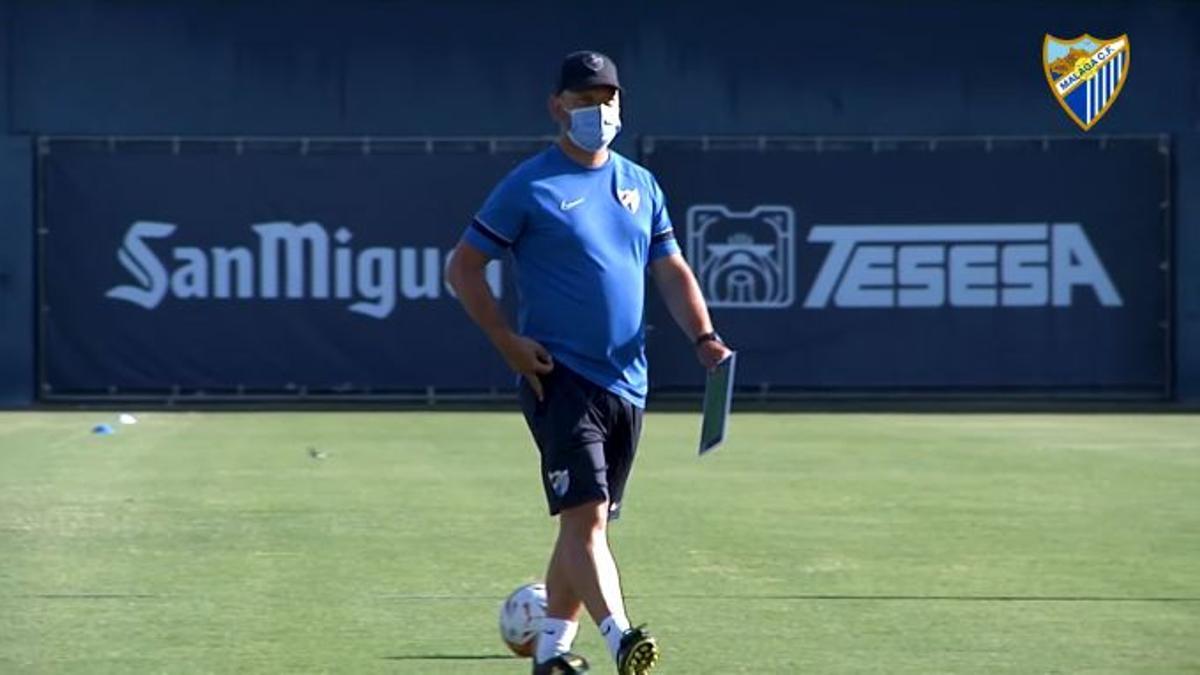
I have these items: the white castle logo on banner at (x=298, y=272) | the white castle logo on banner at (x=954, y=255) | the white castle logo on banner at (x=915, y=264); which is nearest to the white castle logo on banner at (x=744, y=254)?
the white castle logo on banner at (x=915, y=264)

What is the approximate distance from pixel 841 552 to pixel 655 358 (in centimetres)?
1359

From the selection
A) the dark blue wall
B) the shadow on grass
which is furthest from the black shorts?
the dark blue wall

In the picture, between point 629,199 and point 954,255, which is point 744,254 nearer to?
point 954,255

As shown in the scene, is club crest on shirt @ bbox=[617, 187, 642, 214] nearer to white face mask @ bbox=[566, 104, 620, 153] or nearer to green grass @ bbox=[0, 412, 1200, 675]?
white face mask @ bbox=[566, 104, 620, 153]

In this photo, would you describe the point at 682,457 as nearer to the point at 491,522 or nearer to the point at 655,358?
the point at 491,522

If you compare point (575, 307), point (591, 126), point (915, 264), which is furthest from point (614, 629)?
point (915, 264)

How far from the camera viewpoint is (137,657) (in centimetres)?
910

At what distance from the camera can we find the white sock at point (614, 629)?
26.1 feet

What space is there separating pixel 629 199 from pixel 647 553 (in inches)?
179

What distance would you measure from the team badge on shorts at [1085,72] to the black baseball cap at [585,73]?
18.7 meters

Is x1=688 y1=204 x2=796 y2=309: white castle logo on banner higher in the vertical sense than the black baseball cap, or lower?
lower

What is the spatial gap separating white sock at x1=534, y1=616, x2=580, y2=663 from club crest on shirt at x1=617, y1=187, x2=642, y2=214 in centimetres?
135

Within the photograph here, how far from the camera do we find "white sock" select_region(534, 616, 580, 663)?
8328 millimetres

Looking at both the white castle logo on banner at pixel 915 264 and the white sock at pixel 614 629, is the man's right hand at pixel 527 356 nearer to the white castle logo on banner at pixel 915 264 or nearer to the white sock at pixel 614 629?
the white sock at pixel 614 629
